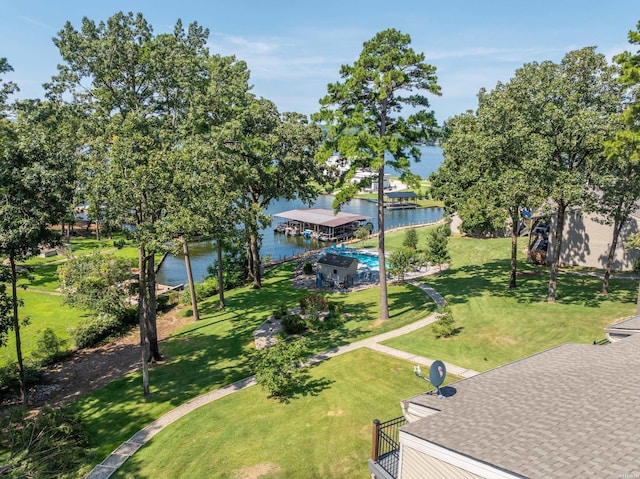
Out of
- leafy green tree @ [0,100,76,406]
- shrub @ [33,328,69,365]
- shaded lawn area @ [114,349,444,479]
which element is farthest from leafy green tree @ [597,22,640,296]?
shrub @ [33,328,69,365]

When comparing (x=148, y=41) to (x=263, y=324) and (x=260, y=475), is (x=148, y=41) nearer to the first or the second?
(x=263, y=324)

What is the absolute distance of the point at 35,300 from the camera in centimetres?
3388

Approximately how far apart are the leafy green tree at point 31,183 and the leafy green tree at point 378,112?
41.6ft

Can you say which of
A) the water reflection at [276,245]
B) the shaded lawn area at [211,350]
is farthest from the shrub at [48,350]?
the water reflection at [276,245]

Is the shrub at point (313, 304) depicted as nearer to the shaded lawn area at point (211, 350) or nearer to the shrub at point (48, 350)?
the shaded lawn area at point (211, 350)

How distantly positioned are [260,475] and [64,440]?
735cm

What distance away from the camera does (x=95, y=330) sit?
26.2 meters

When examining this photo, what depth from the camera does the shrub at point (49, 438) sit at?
42.8 feet

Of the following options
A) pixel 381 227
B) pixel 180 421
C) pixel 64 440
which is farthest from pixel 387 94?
pixel 64 440

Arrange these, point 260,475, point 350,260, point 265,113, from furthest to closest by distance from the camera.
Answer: point 350,260 < point 265,113 < point 260,475

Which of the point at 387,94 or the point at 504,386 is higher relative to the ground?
the point at 387,94

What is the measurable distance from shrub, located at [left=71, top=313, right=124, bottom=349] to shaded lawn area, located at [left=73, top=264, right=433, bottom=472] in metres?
4.56

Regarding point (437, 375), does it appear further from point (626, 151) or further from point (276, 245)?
point (276, 245)

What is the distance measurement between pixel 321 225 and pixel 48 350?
50.0 metres
